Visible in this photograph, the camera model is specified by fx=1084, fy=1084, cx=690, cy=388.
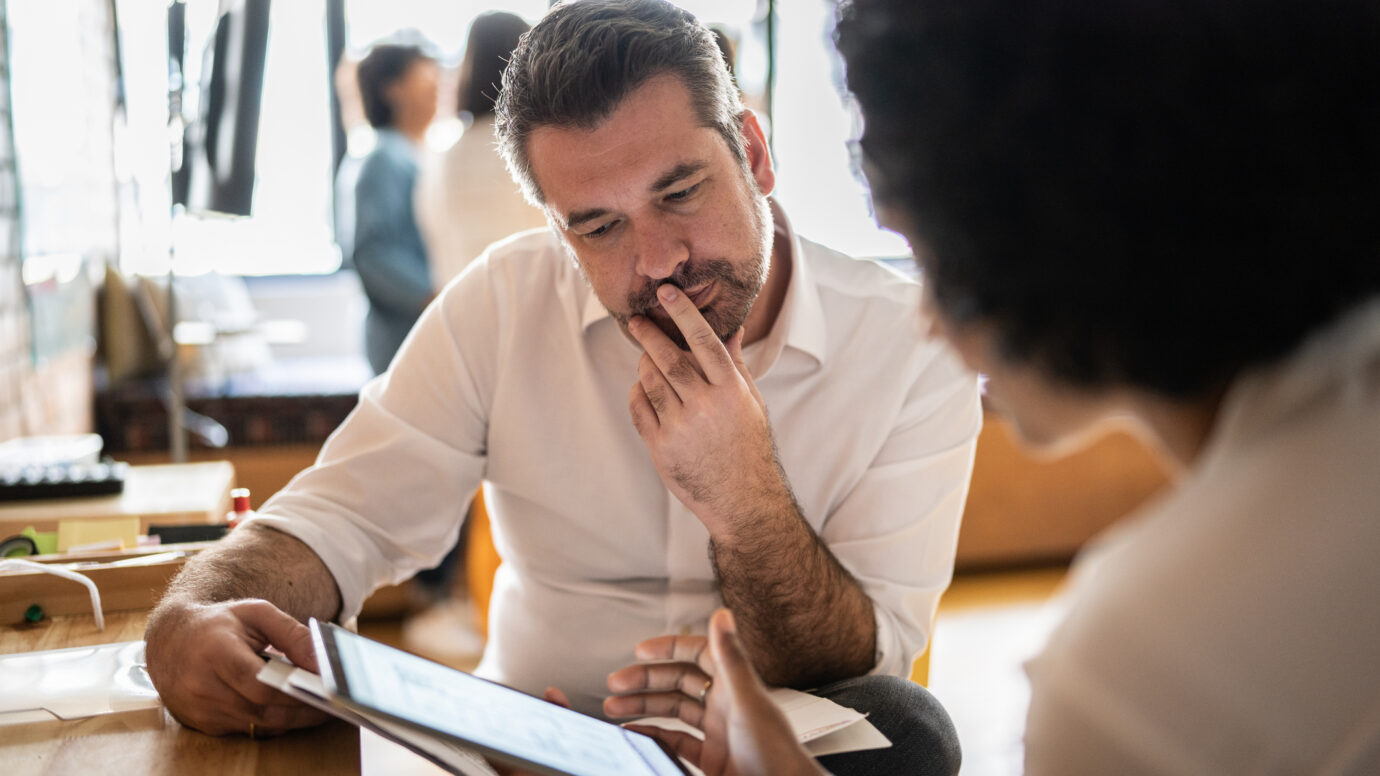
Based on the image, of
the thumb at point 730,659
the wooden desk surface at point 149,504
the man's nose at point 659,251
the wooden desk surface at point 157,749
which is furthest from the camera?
the wooden desk surface at point 149,504

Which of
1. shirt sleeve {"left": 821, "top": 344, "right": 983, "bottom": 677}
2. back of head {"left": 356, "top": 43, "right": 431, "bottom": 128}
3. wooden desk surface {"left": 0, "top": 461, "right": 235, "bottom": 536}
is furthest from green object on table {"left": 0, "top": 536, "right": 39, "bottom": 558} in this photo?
back of head {"left": 356, "top": 43, "right": 431, "bottom": 128}

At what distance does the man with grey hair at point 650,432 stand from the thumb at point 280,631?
87 millimetres

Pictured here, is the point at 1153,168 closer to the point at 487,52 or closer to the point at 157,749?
the point at 157,749

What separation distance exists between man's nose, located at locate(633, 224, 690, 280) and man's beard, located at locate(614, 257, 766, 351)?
13 mm

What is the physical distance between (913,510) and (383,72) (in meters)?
2.16

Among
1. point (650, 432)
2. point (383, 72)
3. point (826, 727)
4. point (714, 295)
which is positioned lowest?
point (826, 727)

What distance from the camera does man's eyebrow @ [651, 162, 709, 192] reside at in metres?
1.14

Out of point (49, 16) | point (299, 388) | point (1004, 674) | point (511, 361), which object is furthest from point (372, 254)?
point (1004, 674)

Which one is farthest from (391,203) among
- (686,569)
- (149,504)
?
(686,569)

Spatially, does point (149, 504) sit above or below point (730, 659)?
below

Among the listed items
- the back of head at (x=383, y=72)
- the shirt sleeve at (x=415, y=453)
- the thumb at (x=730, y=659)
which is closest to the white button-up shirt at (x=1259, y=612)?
the thumb at (x=730, y=659)

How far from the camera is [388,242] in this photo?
282 centimetres

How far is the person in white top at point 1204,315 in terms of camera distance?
17.7 inches

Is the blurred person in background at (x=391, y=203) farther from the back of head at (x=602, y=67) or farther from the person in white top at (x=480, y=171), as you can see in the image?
the back of head at (x=602, y=67)
